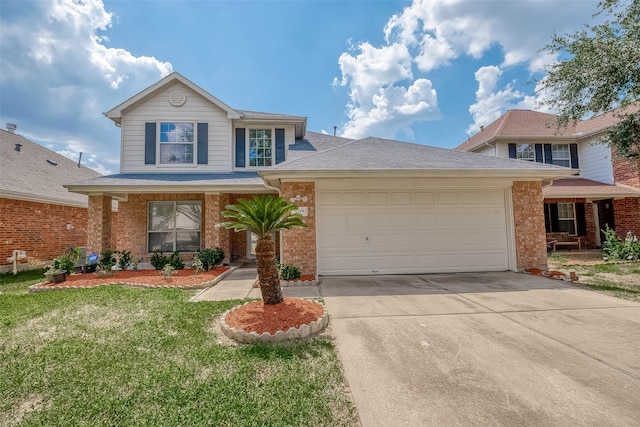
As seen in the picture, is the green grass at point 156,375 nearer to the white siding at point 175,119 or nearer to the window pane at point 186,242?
the window pane at point 186,242

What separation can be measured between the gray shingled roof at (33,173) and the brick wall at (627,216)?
23916 mm

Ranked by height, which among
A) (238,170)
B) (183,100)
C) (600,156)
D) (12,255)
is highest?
(183,100)

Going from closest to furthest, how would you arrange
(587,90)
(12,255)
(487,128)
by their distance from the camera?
(587,90) → (12,255) → (487,128)

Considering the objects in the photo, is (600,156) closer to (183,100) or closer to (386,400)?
(386,400)

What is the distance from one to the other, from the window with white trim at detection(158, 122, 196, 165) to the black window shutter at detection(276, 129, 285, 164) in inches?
127

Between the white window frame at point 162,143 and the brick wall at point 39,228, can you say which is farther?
the white window frame at point 162,143

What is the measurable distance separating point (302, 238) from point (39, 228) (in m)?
10.8

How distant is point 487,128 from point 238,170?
15366 millimetres

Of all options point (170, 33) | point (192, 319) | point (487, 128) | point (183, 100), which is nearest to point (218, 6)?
point (170, 33)

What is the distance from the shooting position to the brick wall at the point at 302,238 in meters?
7.51

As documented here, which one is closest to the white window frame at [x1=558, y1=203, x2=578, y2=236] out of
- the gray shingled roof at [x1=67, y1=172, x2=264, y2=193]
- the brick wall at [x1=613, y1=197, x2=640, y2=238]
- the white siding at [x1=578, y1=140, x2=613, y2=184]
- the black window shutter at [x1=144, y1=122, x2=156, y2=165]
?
the brick wall at [x1=613, y1=197, x2=640, y2=238]

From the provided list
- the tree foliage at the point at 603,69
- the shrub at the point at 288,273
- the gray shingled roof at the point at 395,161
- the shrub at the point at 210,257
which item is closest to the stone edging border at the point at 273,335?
the shrub at the point at 288,273

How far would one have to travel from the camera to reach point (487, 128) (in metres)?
17.3

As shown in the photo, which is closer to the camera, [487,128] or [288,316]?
[288,316]
